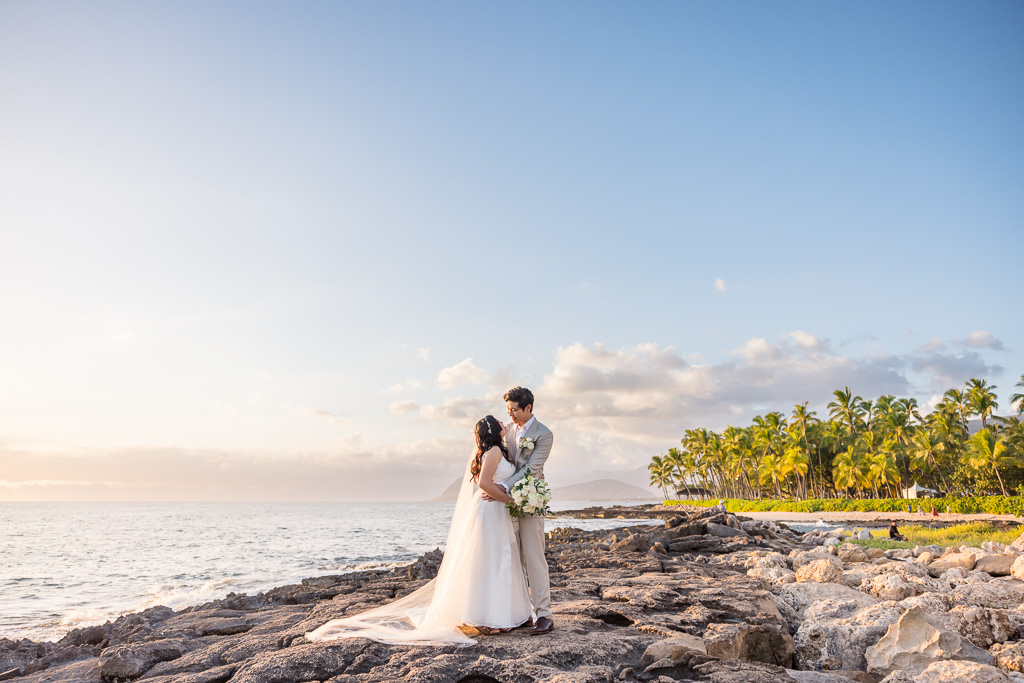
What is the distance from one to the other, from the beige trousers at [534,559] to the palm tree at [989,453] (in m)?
51.8

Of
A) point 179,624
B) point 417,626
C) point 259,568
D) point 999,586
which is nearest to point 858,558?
point 999,586

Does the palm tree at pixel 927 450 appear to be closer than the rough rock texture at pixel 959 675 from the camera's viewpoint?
No

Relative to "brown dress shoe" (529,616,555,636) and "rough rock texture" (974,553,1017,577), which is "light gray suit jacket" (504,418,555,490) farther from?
"rough rock texture" (974,553,1017,577)

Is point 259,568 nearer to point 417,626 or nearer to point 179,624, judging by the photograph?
point 179,624

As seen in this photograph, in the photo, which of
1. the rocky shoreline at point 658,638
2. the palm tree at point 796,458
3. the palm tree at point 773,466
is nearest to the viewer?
the rocky shoreline at point 658,638

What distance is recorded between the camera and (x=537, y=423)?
6.12m

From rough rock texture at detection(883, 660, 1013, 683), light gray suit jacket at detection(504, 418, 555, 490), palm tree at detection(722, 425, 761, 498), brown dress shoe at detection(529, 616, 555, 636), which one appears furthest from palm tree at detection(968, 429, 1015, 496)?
brown dress shoe at detection(529, 616, 555, 636)

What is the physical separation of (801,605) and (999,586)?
Result: 283 cm

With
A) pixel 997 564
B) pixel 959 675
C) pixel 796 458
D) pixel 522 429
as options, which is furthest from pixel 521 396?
pixel 796 458

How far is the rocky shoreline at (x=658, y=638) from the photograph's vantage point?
15.2ft

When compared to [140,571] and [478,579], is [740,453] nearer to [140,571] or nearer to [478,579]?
[140,571]

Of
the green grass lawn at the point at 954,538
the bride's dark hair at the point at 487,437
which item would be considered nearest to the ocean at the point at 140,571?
the bride's dark hair at the point at 487,437

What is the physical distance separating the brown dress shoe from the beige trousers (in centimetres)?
6

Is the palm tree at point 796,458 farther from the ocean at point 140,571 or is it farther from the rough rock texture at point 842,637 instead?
the rough rock texture at point 842,637
